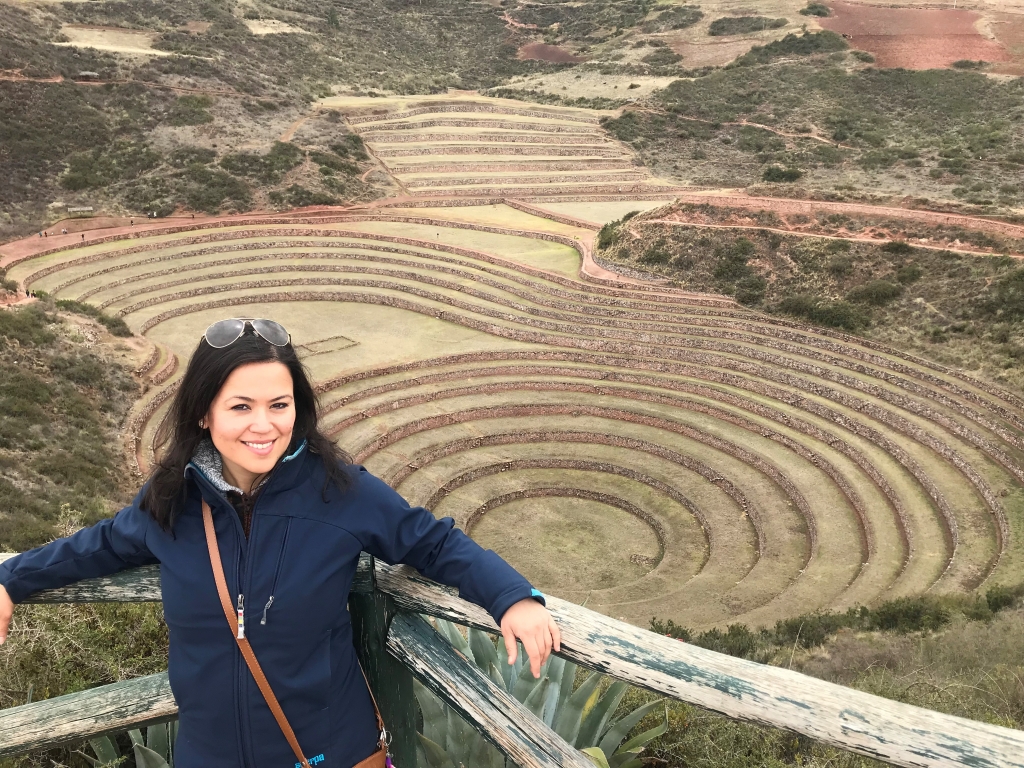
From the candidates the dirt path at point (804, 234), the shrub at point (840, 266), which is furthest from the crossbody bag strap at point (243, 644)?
the dirt path at point (804, 234)

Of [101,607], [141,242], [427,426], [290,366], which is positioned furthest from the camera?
[141,242]

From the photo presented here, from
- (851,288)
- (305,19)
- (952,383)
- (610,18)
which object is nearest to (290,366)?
(952,383)

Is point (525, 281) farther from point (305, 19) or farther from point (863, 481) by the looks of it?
point (305, 19)

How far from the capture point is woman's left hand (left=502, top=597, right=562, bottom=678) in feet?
7.45

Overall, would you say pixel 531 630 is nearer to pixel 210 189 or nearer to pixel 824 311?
pixel 824 311

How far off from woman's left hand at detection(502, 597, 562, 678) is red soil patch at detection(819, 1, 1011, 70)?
220 ft

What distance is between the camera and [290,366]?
2.79 meters

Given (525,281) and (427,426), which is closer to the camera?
(427,426)

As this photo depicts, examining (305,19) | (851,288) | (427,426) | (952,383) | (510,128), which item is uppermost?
(305,19)

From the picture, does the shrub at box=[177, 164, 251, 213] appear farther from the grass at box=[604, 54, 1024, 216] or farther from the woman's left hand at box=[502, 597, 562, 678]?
the woman's left hand at box=[502, 597, 562, 678]

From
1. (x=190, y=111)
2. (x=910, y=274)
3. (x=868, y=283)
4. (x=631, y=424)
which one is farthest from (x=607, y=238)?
(x=190, y=111)

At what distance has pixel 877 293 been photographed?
1072 inches

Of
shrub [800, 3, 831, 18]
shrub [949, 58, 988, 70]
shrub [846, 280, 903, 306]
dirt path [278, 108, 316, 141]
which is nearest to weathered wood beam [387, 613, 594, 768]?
shrub [846, 280, 903, 306]

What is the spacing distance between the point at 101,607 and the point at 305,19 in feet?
236
